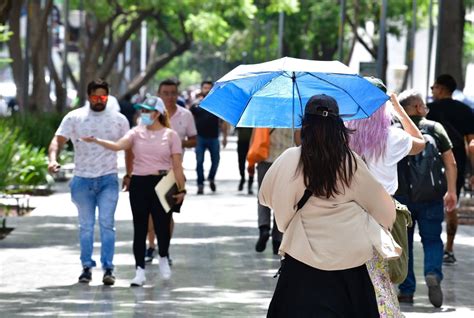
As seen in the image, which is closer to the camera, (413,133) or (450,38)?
(413,133)

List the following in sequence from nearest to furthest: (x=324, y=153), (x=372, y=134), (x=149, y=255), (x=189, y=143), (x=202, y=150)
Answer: (x=324, y=153)
(x=372, y=134)
(x=149, y=255)
(x=189, y=143)
(x=202, y=150)

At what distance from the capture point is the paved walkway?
11258 mm

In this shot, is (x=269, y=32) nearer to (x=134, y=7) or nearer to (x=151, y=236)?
(x=134, y=7)

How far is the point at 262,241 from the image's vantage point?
1518 cm

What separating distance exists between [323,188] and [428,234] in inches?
189

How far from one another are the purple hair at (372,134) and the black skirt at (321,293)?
2258 millimetres

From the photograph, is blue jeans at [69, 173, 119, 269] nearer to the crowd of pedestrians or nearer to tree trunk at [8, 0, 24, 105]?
the crowd of pedestrians

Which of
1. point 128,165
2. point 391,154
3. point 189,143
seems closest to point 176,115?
point 189,143

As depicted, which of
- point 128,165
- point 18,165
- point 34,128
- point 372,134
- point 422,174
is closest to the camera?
point 372,134

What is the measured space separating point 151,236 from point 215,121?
1001cm

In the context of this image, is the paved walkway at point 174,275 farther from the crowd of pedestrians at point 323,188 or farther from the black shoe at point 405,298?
the crowd of pedestrians at point 323,188

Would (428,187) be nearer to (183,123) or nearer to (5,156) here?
(183,123)

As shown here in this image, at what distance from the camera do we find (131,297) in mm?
11867

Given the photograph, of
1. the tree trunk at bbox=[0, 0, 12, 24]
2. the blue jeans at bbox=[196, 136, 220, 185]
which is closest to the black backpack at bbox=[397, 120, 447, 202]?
the tree trunk at bbox=[0, 0, 12, 24]
